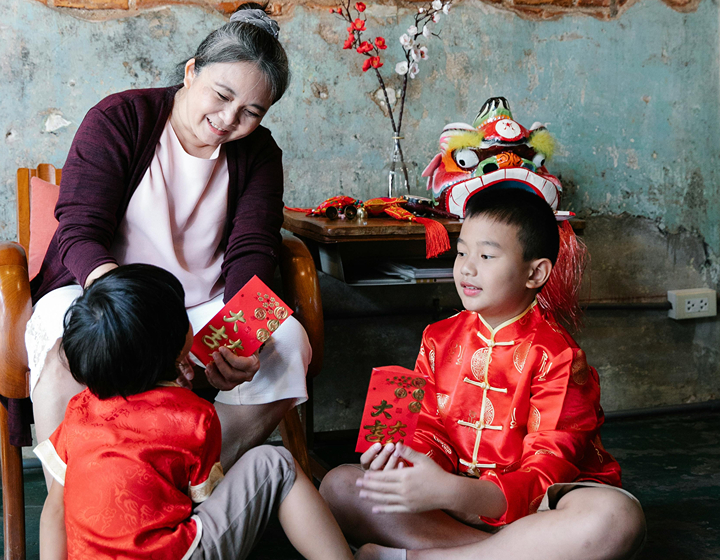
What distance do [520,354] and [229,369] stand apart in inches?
22.3

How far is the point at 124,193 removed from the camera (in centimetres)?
151

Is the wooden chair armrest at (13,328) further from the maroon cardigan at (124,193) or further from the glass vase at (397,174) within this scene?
the glass vase at (397,174)

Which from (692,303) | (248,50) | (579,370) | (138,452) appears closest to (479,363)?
(579,370)

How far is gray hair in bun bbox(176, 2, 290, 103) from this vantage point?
4.77ft

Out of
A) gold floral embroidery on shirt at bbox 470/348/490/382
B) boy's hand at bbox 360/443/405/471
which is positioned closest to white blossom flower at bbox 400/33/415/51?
gold floral embroidery on shirt at bbox 470/348/490/382

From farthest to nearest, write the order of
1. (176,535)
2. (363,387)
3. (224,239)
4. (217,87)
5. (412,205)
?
1. (363,387)
2. (412,205)
3. (224,239)
4. (217,87)
5. (176,535)

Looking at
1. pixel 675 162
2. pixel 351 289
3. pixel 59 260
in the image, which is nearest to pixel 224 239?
pixel 59 260

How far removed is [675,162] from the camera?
2533 millimetres

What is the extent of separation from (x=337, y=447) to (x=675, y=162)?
64.1 inches

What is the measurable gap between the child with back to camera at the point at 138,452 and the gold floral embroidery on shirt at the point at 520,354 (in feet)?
1.62

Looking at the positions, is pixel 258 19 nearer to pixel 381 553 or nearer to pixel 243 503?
pixel 243 503

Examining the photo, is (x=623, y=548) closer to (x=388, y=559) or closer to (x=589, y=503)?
(x=589, y=503)

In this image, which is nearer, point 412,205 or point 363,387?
point 412,205

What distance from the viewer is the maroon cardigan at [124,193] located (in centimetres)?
142
